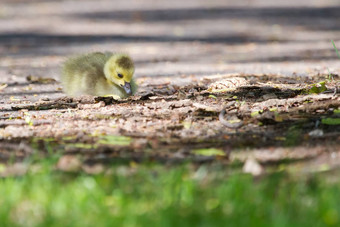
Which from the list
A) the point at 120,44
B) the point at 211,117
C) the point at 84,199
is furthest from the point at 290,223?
the point at 120,44

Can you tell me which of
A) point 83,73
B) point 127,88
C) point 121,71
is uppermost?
point 83,73

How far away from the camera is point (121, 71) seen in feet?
19.5

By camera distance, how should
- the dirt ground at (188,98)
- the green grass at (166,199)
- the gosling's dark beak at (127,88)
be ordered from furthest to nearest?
the gosling's dark beak at (127,88) < the dirt ground at (188,98) < the green grass at (166,199)

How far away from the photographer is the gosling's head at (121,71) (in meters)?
5.96

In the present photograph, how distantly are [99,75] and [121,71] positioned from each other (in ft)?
1.01

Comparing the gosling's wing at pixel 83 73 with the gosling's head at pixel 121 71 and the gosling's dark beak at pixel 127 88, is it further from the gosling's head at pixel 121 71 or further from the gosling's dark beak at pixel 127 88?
the gosling's dark beak at pixel 127 88

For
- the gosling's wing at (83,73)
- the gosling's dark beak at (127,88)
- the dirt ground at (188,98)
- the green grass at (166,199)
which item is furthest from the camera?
the gosling's wing at (83,73)

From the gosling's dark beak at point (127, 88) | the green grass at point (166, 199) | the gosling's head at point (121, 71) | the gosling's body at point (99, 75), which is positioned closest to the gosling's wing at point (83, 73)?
the gosling's body at point (99, 75)

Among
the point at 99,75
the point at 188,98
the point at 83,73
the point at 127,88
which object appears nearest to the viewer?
the point at 188,98

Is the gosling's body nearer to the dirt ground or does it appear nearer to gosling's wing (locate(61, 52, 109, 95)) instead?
gosling's wing (locate(61, 52, 109, 95))

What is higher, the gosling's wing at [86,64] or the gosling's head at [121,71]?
the gosling's wing at [86,64]

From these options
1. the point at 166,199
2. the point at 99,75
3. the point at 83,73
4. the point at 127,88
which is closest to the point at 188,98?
the point at 127,88

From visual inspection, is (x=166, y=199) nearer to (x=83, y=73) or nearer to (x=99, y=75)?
(x=99, y=75)

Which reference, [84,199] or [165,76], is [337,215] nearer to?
[84,199]
